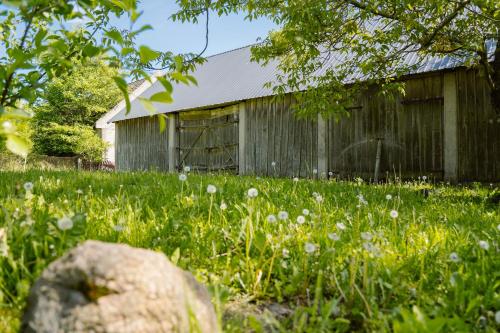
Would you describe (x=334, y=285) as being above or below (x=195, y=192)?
below

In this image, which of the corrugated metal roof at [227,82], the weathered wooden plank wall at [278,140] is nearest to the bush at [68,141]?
the corrugated metal roof at [227,82]

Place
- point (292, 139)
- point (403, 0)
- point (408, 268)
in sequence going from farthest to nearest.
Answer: point (292, 139), point (403, 0), point (408, 268)

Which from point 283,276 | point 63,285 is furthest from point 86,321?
point 283,276

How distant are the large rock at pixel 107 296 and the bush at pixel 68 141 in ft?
88.3

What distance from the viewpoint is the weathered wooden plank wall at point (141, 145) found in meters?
19.4

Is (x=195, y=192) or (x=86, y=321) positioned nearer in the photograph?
(x=86, y=321)

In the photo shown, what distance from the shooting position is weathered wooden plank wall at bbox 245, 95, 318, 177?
1329cm

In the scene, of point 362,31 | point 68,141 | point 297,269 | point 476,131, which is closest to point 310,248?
point 297,269

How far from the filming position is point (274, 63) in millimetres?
16188

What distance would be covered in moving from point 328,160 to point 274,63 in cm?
545

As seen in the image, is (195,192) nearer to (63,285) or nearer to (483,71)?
(63,285)

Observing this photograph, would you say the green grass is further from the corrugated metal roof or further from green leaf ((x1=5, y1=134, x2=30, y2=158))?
the corrugated metal roof

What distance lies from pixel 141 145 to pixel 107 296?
2030cm

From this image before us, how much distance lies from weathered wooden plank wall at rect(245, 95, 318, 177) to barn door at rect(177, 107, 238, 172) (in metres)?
1.02
